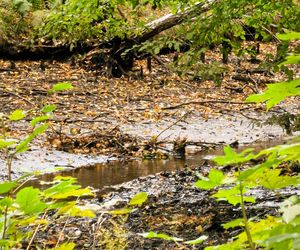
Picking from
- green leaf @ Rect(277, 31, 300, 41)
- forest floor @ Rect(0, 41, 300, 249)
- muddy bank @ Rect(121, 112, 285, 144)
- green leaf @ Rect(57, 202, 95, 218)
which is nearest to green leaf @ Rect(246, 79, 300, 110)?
green leaf @ Rect(277, 31, 300, 41)

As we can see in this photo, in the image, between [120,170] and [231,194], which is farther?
[120,170]

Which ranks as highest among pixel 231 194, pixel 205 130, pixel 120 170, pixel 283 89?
pixel 283 89

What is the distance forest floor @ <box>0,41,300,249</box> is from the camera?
17.1 feet

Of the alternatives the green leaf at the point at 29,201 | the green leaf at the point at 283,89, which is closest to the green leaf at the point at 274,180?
the green leaf at the point at 283,89

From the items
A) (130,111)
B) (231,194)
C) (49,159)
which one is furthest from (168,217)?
(130,111)

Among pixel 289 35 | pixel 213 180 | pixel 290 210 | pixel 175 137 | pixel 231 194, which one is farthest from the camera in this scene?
pixel 175 137

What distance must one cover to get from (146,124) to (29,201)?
1010 centimetres

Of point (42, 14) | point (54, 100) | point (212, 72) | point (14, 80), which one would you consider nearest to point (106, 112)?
point (54, 100)

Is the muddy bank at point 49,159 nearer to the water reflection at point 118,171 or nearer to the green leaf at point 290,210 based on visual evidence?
the water reflection at point 118,171

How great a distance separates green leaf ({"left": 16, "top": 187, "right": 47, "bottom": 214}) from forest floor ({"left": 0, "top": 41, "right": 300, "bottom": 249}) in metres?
3.08

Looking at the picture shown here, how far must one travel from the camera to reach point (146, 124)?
451 inches

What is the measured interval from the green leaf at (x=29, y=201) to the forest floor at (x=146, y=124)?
308cm

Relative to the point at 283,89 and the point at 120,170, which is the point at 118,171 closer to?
the point at 120,170

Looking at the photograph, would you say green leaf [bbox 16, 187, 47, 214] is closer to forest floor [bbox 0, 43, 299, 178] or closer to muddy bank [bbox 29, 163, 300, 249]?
muddy bank [bbox 29, 163, 300, 249]
